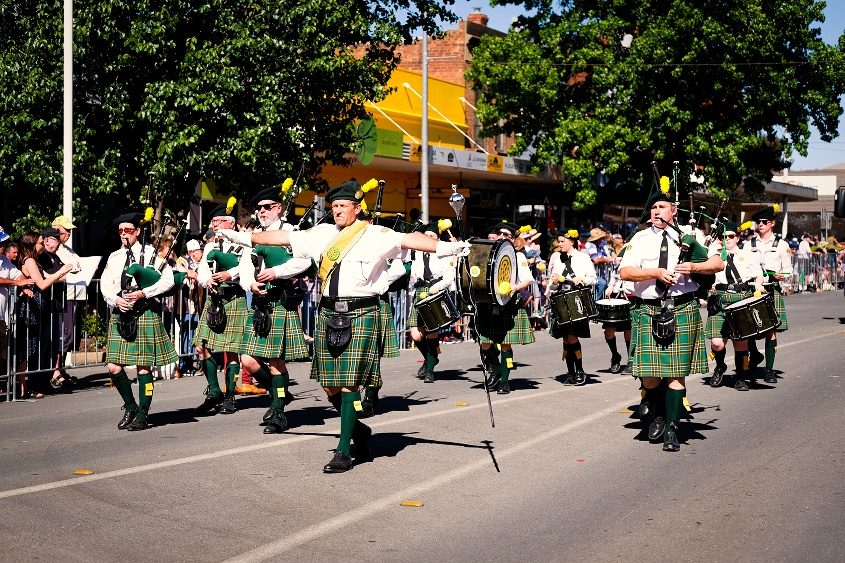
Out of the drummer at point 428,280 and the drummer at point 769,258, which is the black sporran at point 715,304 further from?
the drummer at point 428,280

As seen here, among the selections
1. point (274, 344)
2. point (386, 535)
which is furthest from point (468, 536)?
point (274, 344)

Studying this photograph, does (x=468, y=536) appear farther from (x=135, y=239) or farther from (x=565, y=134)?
(x=565, y=134)

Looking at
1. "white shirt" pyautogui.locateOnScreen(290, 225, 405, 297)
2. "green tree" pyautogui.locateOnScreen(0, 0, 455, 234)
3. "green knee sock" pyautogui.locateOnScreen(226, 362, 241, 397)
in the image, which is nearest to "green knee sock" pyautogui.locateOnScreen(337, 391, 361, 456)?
"white shirt" pyautogui.locateOnScreen(290, 225, 405, 297)

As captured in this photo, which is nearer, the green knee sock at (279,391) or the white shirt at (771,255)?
the green knee sock at (279,391)

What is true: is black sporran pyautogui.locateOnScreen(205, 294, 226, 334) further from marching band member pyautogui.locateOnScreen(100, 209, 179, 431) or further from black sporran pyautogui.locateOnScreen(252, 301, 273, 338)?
marching band member pyautogui.locateOnScreen(100, 209, 179, 431)

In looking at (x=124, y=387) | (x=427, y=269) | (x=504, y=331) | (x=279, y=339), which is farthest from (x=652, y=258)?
(x=427, y=269)

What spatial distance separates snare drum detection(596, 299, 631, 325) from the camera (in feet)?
44.6

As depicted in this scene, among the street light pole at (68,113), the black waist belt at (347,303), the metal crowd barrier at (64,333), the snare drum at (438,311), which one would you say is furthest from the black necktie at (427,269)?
the black waist belt at (347,303)

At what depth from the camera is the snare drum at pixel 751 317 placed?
11.6 meters

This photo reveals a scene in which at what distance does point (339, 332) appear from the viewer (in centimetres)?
Answer: 809

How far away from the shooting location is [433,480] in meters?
7.73

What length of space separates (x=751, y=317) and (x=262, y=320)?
4.75 m

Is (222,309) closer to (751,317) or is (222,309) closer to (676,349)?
(676,349)

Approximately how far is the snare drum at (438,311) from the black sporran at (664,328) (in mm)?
Result: 3335
